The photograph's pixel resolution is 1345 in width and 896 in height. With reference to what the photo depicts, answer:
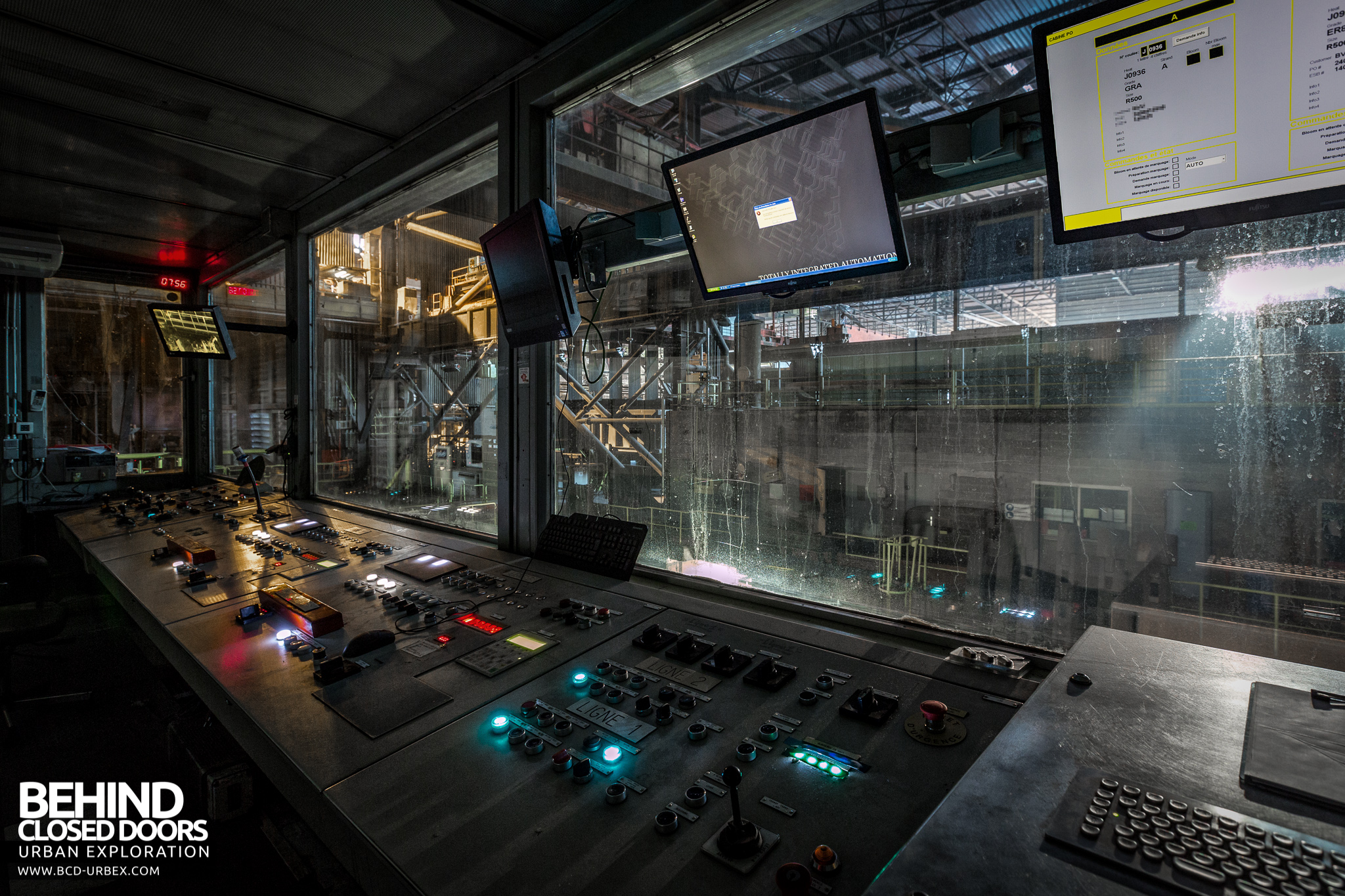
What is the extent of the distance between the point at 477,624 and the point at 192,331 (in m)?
3.75

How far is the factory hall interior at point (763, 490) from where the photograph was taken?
0.81 meters

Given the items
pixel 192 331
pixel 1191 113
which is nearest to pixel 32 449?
pixel 192 331

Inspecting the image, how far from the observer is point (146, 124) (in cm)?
281

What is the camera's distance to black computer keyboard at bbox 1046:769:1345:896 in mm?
520

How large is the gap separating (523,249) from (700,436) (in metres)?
0.89

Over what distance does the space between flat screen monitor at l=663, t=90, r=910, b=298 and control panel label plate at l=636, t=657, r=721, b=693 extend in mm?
1005

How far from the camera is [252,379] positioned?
5062 millimetres

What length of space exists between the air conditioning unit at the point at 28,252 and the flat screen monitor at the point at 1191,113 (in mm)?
5829

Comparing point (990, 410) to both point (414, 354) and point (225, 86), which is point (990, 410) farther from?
point (225, 86)

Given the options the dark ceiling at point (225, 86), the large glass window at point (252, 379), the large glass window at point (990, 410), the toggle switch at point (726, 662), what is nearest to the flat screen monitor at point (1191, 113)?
the large glass window at point (990, 410)

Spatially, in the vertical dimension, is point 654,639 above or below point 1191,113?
below

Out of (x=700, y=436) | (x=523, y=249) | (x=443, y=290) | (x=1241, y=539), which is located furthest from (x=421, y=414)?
(x=1241, y=539)

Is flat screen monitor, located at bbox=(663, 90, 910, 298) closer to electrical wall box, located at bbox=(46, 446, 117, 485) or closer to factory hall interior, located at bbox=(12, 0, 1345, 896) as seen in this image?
factory hall interior, located at bbox=(12, 0, 1345, 896)

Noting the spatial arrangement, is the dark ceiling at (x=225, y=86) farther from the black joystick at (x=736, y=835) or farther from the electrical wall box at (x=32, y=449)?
the black joystick at (x=736, y=835)
